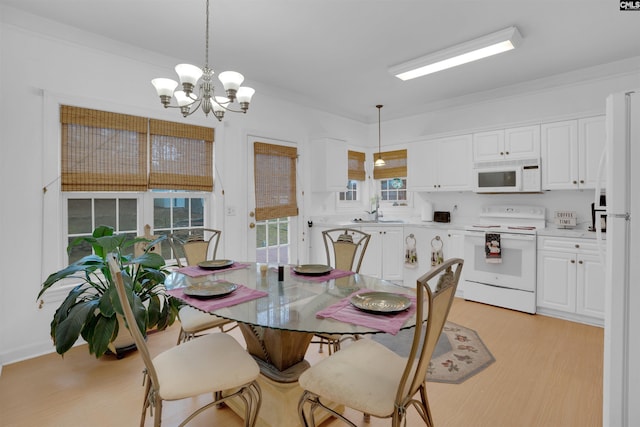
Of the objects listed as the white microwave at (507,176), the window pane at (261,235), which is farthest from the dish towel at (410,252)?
the window pane at (261,235)

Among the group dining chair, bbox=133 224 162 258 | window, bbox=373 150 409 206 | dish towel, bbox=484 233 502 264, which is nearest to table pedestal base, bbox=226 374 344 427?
dining chair, bbox=133 224 162 258

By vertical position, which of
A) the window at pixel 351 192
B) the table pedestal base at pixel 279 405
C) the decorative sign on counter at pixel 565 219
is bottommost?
the table pedestal base at pixel 279 405

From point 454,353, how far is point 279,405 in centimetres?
166

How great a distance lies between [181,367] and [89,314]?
1151 mm

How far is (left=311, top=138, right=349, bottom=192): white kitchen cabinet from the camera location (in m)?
4.54

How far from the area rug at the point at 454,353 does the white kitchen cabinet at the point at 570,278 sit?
1.10 metres

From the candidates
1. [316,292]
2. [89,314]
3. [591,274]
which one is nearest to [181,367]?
[316,292]

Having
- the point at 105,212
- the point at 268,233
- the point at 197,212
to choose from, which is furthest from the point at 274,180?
the point at 105,212

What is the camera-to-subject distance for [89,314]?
217 cm

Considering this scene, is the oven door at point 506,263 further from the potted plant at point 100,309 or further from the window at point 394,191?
the potted plant at point 100,309

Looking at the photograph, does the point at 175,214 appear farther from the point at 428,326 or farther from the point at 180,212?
the point at 428,326

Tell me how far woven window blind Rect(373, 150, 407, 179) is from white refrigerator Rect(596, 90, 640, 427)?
11.6 ft

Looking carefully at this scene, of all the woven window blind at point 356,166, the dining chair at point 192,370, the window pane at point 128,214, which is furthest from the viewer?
the woven window blind at point 356,166

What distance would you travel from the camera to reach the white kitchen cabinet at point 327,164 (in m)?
4.54
